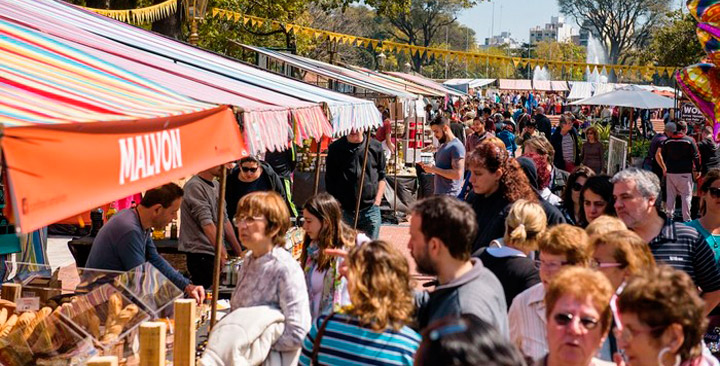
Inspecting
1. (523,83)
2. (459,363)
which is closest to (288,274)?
(459,363)

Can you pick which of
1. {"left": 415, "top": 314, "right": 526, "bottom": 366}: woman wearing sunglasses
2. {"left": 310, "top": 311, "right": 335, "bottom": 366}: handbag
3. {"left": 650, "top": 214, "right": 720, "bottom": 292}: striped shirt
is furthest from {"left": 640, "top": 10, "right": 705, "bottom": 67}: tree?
{"left": 415, "top": 314, "right": 526, "bottom": 366}: woman wearing sunglasses

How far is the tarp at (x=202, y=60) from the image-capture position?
7.23 m

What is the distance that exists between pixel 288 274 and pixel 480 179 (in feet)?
6.08

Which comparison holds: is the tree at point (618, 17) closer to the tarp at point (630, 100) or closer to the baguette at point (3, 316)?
the tarp at point (630, 100)

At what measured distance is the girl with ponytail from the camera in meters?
4.78

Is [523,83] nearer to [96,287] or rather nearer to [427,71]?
[427,71]

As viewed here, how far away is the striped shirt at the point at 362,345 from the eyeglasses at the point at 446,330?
5.21 feet

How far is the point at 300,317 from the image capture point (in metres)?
4.80

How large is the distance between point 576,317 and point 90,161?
1769mm

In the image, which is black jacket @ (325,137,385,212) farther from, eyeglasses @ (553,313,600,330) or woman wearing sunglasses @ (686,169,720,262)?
eyeglasses @ (553,313,600,330)

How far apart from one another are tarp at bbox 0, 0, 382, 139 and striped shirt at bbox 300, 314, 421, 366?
352 cm

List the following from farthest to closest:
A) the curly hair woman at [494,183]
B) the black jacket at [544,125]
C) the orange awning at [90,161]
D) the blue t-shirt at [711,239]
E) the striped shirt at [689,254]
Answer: the black jacket at [544,125], the blue t-shirt at [711,239], the curly hair woman at [494,183], the striped shirt at [689,254], the orange awning at [90,161]

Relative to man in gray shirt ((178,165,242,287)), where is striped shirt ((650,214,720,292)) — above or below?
above

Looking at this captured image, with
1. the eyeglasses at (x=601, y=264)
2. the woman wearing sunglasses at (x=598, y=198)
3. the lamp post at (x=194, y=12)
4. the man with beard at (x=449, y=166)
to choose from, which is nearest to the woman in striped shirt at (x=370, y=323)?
the eyeglasses at (x=601, y=264)
